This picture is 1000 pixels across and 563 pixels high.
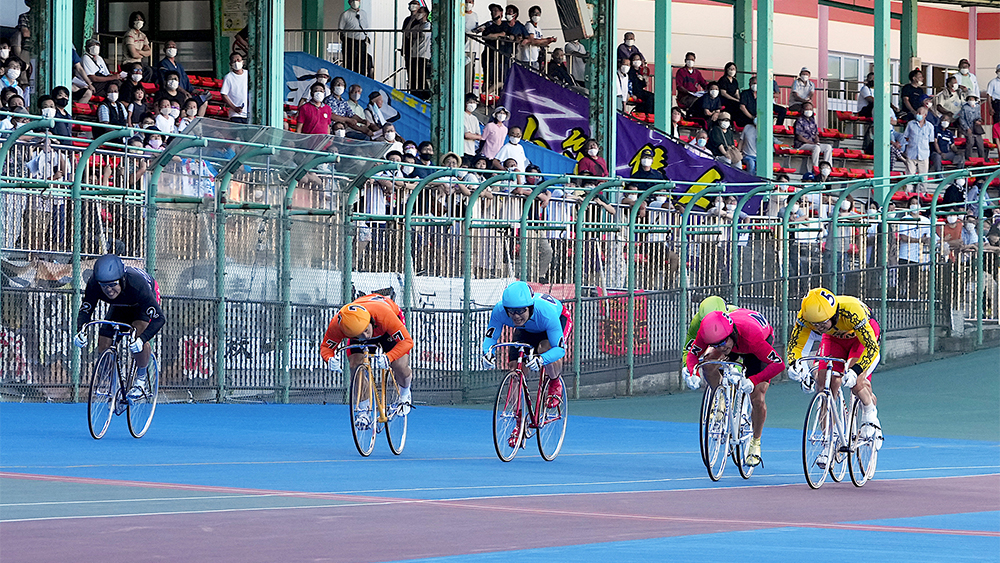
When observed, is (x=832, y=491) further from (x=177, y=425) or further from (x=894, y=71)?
(x=894, y=71)

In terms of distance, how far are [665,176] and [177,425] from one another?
42.7 feet

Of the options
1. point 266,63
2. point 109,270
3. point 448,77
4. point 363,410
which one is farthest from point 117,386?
point 448,77

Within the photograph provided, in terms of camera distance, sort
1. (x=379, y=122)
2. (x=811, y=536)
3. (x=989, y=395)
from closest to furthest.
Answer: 1. (x=811, y=536)
2. (x=989, y=395)
3. (x=379, y=122)

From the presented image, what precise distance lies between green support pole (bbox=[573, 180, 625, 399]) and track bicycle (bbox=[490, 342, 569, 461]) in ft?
21.1

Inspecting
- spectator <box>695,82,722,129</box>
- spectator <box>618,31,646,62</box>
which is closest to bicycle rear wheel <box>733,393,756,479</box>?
spectator <box>695,82,722,129</box>

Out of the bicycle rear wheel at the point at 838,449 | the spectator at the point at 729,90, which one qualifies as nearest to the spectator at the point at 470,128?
the spectator at the point at 729,90

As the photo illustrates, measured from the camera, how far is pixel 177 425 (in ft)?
48.8

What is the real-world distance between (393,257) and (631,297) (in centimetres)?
345

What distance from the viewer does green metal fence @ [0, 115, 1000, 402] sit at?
16.1m

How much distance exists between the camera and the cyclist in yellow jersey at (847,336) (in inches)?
427

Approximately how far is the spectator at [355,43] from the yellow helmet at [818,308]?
1604cm

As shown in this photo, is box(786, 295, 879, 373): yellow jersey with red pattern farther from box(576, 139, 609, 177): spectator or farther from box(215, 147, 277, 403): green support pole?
box(576, 139, 609, 177): spectator

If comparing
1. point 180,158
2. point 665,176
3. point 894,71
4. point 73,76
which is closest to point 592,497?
point 180,158

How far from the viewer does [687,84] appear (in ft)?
99.9
